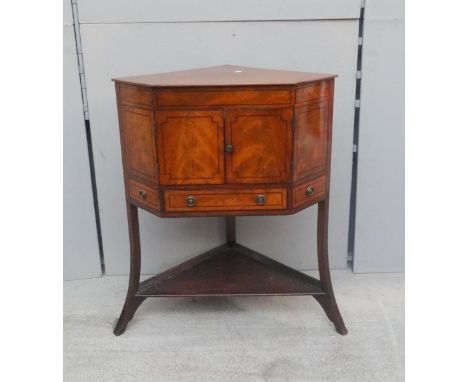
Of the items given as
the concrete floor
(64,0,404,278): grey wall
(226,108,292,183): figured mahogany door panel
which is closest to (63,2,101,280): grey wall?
(64,0,404,278): grey wall

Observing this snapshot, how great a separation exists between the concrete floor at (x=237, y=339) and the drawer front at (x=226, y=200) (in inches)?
24.1

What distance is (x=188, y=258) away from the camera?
245cm

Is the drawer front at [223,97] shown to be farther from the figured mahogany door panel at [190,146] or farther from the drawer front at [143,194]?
the drawer front at [143,194]

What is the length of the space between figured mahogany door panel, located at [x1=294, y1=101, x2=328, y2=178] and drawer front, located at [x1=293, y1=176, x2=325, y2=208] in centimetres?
4

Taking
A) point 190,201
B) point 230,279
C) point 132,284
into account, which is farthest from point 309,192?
point 132,284

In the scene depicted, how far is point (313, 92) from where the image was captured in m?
1.65

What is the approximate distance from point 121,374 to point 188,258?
31.0 inches

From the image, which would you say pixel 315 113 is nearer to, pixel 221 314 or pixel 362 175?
pixel 362 175

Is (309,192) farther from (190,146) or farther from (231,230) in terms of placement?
(231,230)

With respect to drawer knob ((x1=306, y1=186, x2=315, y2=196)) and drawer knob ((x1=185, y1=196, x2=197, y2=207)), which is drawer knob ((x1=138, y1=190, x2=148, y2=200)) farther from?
drawer knob ((x1=306, y1=186, x2=315, y2=196))

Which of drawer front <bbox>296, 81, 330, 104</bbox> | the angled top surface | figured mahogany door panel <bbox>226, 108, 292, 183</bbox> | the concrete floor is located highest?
the angled top surface

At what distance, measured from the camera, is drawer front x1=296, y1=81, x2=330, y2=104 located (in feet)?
5.24

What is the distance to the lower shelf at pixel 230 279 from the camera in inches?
77.2

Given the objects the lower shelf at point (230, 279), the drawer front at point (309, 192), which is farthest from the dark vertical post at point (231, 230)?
the drawer front at point (309, 192)
